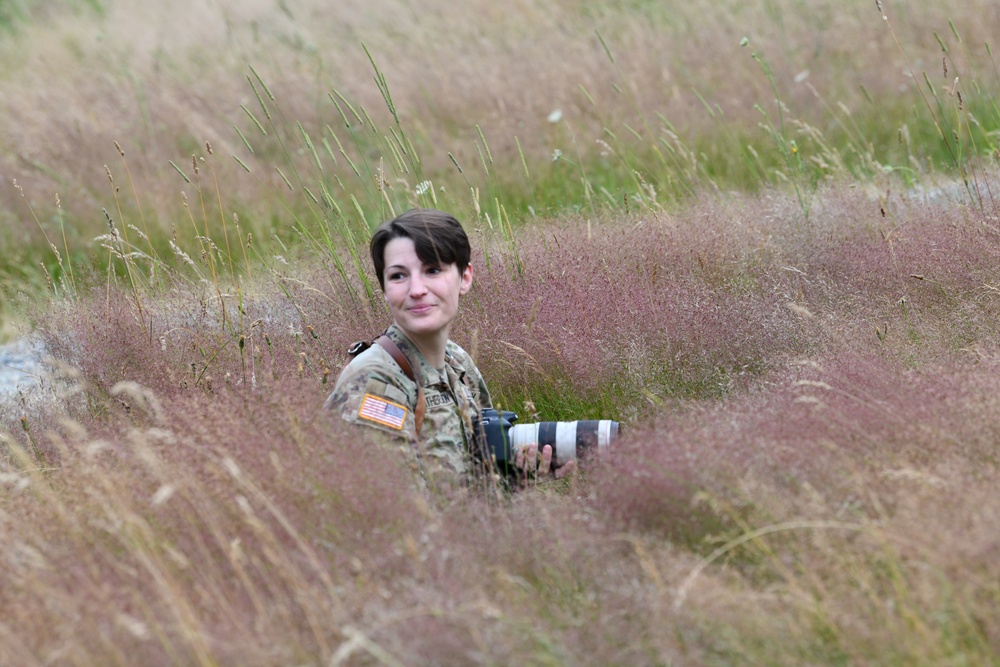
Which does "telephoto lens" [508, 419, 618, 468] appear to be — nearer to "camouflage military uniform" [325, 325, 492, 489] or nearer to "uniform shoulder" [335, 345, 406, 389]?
"camouflage military uniform" [325, 325, 492, 489]

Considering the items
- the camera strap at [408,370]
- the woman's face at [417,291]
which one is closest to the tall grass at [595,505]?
the camera strap at [408,370]

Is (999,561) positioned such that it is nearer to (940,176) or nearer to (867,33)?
(940,176)

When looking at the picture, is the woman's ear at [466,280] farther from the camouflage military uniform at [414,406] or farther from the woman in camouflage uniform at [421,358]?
the camouflage military uniform at [414,406]

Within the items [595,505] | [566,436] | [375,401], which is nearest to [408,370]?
[375,401]

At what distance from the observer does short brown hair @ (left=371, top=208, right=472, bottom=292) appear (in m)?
3.34

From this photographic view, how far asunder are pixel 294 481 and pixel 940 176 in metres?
4.24

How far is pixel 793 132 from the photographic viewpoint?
717 cm

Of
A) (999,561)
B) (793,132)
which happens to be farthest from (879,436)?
(793,132)

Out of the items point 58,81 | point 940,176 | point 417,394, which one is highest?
point 58,81

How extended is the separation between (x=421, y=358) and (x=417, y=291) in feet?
0.75

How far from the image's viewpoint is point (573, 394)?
392 cm

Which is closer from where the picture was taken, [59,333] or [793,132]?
[59,333]

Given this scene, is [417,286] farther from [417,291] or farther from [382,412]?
[382,412]

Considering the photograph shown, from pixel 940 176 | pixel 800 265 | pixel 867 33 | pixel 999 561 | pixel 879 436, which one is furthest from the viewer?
pixel 867 33
